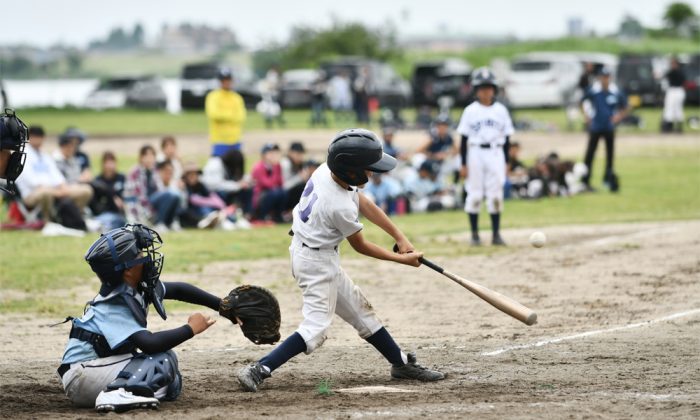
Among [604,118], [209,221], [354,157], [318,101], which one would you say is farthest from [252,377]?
[318,101]

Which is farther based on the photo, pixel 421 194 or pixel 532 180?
pixel 532 180

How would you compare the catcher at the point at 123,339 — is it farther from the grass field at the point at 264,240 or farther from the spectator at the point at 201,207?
the spectator at the point at 201,207

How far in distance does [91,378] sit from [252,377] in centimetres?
105

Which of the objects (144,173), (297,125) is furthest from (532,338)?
(297,125)

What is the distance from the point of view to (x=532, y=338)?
9.05m

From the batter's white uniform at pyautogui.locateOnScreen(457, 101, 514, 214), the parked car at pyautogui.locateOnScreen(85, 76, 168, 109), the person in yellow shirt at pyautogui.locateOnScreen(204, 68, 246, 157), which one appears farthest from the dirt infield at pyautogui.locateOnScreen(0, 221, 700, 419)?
the parked car at pyautogui.locateOnScreen(85, 76, 168, 109)

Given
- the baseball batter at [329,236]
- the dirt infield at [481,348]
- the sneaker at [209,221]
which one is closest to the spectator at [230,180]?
the sneaker at [209,221]

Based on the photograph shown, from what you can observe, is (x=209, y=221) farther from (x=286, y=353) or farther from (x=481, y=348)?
(x=286, y=353)

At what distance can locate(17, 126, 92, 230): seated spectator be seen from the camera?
15320 millimetres

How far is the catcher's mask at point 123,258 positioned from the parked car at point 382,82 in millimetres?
33969

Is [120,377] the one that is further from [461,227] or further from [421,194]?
[421,194]

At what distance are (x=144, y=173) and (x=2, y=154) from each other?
28.5 ft

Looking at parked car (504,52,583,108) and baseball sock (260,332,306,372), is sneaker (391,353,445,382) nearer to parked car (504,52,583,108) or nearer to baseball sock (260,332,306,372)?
baseball sock (260,332,306,372)

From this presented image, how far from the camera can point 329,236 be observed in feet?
24.1
